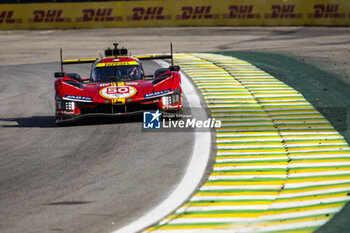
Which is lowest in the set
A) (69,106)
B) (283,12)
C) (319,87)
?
(283,12)

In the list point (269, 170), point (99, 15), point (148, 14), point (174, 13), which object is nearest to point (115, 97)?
point (269, 170)

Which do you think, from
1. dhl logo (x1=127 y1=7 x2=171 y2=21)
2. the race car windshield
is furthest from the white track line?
dhl logo (x1=127 y1=7 x2=171 y2=21)

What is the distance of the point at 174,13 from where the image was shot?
40.5 meters

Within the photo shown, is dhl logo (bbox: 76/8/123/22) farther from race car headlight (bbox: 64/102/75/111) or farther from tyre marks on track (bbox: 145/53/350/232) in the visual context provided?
race car headlight (bbox: 64/102/75/111)

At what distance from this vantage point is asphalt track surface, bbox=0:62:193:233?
23.4 ft

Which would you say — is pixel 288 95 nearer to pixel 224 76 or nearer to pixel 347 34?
pixel 224 76

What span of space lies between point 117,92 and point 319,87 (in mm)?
6017

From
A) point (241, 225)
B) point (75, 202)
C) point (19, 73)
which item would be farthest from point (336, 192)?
point (19, 73)

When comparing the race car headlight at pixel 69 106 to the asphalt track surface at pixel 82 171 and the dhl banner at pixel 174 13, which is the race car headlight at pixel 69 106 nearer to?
the asphalt track surface at pixel 82 171

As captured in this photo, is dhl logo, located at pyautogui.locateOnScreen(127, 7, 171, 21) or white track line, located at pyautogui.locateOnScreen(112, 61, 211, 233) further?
dhl logo, located at pyautogui.locateOnScreen(127, 7, 171, 21)

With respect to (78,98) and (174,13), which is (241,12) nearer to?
(174,13)

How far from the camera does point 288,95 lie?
1496cm

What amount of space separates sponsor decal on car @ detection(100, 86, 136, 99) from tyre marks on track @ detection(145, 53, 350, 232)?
179cm

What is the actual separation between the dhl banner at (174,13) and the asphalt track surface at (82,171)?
26.1m
